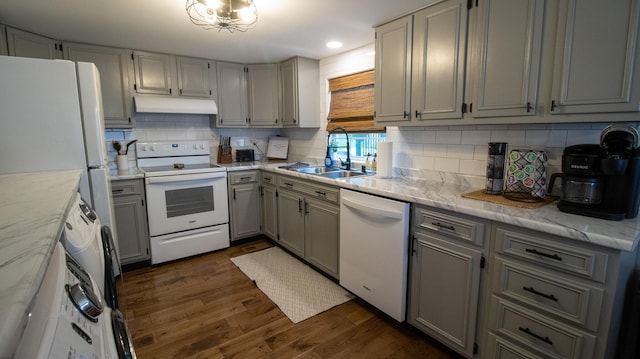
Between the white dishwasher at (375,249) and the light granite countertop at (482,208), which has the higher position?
the light granite countertop at (482,208)

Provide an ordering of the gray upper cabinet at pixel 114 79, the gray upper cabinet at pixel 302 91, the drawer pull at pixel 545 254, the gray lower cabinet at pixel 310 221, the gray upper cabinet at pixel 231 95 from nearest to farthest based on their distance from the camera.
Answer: the drawer pull at pixel 545 254, the gray lower cabinet at pixel 310 221, the gray upper cabinet at pixel 114 79, the gray upper cabinet at pixel 302 91, the gray upper cabinet at pixel 231 95

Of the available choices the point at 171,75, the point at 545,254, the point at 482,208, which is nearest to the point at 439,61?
the point at 482,208

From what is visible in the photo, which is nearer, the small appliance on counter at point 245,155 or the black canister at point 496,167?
→ the black canister at point 496,167

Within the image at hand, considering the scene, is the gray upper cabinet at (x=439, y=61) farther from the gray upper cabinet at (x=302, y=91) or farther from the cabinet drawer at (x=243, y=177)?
the cabinet drawer at (x=243, y=177)

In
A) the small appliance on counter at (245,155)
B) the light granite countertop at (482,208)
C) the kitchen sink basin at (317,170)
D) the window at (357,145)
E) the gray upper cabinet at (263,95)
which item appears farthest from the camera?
the small appliance on counter at (245,155)

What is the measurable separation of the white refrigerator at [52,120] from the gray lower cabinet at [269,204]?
1574 millimetres

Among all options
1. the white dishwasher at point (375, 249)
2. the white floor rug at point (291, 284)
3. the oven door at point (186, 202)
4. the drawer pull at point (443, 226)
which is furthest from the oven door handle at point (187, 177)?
the drawer pull at point (443, 226)

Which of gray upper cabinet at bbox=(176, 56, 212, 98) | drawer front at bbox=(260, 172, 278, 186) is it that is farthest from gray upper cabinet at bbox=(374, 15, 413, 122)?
gray upper cabinet at bbox=(176, 56, 212, 98)

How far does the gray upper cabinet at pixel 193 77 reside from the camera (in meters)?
3.47

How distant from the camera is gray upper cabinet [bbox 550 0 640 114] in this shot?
4.45 feet

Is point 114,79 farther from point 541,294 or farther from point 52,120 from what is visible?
point 541,294

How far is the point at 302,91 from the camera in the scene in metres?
3.62

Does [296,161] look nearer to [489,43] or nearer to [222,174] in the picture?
[222,174]

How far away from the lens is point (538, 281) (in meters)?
1.41
